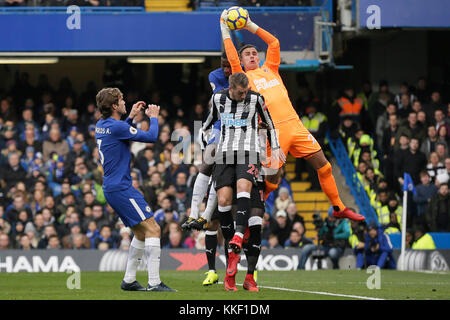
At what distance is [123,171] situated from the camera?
11.4m

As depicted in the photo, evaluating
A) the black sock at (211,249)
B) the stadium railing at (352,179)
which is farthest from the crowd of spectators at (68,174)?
the black sock at (211,249)

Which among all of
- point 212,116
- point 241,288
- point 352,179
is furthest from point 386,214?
point 212,116

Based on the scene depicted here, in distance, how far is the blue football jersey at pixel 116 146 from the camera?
1128 centimetres

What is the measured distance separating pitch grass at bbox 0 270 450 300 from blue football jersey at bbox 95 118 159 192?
4.24ft

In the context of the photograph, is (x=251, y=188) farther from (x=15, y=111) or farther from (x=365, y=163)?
(x=15, y=111)

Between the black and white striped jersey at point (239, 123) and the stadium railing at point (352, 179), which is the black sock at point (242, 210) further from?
the stadium railing at point (352, 179)

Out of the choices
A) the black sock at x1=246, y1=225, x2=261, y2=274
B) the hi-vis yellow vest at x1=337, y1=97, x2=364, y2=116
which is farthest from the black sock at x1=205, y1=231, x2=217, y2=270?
the hi-vis yellow vest at x1=337, y1=97, x2=364, y2=116

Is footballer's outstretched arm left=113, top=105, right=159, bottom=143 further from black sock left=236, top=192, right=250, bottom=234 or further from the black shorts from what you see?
the black shorts

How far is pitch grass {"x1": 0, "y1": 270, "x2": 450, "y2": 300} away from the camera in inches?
418

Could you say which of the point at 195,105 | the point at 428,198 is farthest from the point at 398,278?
the point at 195,105

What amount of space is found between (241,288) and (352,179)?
41.1 ft

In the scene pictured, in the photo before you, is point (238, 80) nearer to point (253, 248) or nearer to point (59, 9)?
point (253, 248)

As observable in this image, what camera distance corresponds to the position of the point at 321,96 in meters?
27.5

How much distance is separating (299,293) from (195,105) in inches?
597
